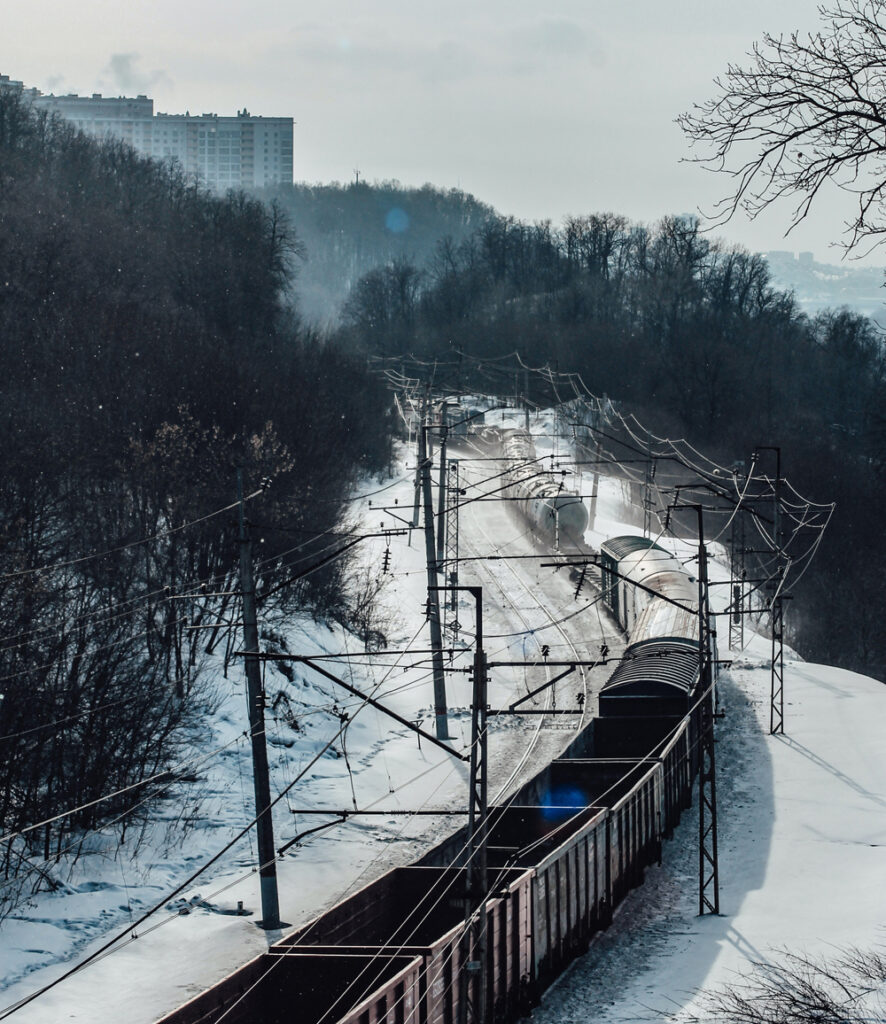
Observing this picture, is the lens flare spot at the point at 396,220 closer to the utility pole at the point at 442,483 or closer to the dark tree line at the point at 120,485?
the dark tree line at the point at 120,485

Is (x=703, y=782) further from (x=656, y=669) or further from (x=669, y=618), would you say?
(x=669, y=618)

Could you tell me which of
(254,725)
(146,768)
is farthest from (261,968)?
(146,768)

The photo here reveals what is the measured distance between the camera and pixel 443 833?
25.0 m

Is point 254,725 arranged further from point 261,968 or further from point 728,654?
point 728,654

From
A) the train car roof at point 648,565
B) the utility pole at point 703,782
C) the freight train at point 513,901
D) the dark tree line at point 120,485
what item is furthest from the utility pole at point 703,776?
the train car roof at point 648,565

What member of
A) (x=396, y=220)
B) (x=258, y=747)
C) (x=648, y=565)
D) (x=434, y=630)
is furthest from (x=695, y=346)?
(x=396, y=220)

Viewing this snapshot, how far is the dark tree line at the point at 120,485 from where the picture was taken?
76.7 ft

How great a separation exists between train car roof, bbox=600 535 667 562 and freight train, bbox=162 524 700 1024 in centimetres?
1257

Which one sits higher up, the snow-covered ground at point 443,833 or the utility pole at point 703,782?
the utility pole at point 703,782

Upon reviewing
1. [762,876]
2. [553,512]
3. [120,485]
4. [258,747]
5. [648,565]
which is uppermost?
[120,485]

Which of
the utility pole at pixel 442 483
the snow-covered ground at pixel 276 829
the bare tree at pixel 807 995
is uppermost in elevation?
the utility pole at pixel 442 483

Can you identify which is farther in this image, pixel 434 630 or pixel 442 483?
pixel 442 483

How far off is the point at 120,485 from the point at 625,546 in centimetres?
1735

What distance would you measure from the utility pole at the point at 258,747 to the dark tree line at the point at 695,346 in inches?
1568
